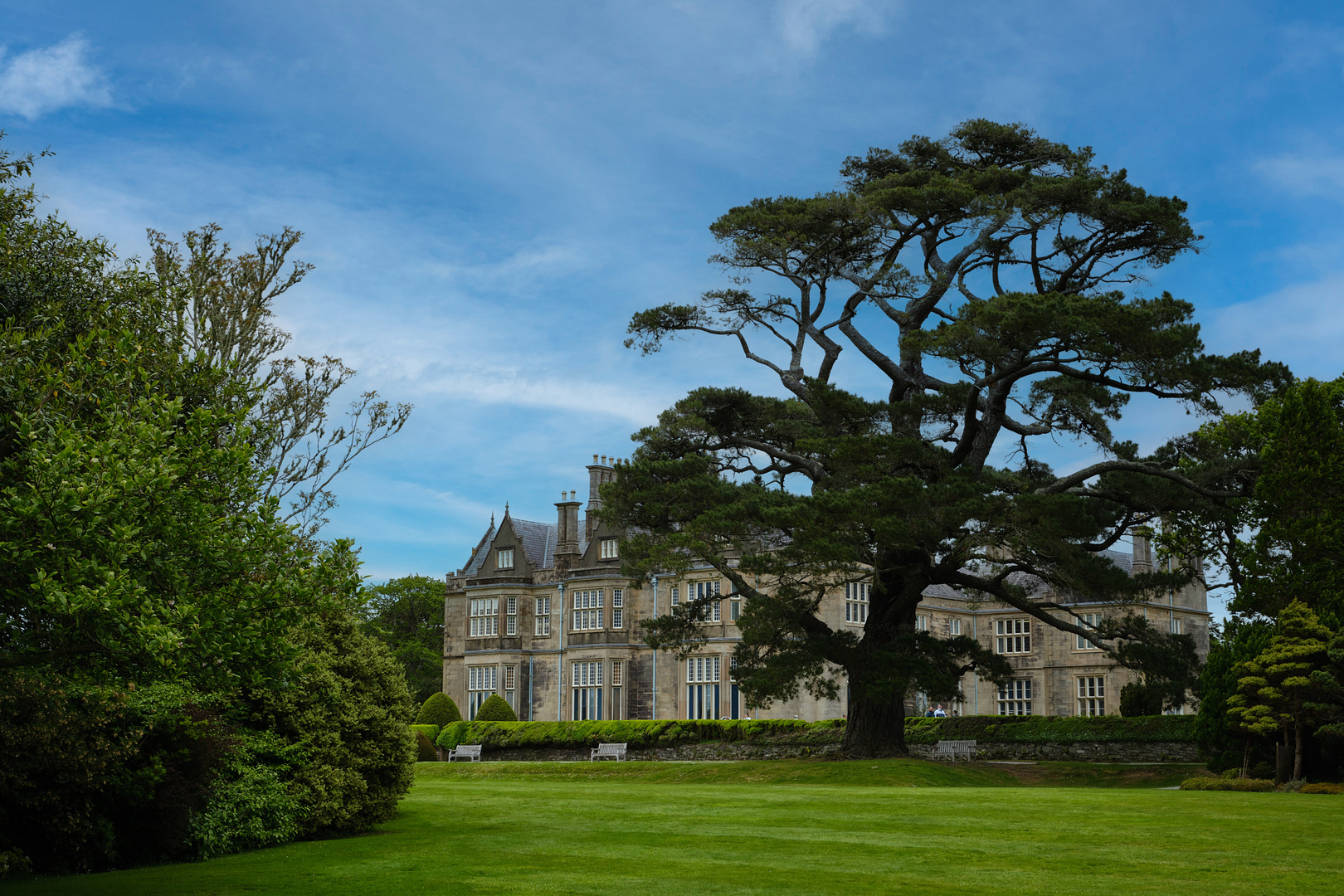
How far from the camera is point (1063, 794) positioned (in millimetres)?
20266

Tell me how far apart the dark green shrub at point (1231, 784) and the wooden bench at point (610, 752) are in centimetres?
1825

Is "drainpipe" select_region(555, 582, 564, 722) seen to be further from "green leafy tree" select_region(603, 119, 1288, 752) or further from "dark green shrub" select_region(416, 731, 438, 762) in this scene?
"green leafy tree" select_region(603, 119, 1288, 752)

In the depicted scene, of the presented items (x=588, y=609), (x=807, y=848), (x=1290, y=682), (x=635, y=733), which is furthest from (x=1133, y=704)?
(x=807, y=848)

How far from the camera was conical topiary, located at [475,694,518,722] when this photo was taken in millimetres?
47000

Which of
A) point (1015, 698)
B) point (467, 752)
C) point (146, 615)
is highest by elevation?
point (146, 615)

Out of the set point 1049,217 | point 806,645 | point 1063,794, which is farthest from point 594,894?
point 1049,217

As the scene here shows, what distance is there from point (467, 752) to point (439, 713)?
23.9ft

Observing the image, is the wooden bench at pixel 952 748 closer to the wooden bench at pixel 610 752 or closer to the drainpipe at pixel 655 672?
the wooden bench at pixel 610 752

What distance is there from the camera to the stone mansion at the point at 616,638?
4922 cm

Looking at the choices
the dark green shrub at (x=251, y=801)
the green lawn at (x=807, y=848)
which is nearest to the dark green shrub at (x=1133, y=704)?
the green lawn at (x=807, y=848)

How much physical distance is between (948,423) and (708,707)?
23141mm

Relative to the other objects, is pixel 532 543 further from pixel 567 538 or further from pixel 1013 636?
pixel 1013 636

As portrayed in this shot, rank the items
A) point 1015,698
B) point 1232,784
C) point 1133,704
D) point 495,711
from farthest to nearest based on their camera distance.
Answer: point 1015,698 → point 495,711 → point 1133,704 → point 1232,784

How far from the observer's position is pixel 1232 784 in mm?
23203
